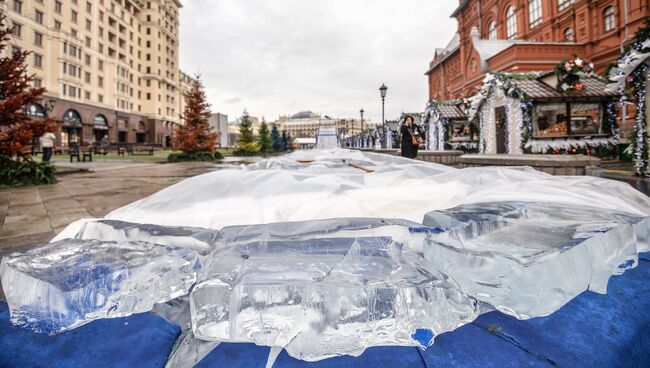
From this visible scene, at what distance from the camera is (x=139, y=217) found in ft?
5.46

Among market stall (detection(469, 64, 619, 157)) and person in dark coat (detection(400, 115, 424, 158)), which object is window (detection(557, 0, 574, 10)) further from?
person in dark coat (detection(400, 115, 424, 158))

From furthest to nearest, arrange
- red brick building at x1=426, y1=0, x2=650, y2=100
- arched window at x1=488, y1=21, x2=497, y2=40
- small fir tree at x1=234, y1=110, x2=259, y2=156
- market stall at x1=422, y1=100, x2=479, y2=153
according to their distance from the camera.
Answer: arched window at x1=488, y1=21, x2=497, y2=40 < small fir tree at x1=234, y1=110, x2=259, y2=156 < red brick building at x1=426, y1=0, x2=650, y2=100 < market stall at x1=422, y1=100, x2=479, y2=153

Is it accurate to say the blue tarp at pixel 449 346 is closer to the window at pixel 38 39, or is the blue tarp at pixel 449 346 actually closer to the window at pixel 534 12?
the window at pixel 534 12

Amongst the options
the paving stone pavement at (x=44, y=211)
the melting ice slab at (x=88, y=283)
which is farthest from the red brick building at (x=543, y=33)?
the paving stone pavement at (x=44, y=211)

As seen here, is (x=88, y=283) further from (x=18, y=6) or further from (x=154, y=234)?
(x=18, y=6)

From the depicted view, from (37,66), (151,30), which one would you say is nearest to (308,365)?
(37,66)

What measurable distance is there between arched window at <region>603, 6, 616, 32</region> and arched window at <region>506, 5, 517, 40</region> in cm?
787

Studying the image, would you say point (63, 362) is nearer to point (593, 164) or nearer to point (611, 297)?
point (611, 297)

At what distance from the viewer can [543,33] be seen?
21.7 metres

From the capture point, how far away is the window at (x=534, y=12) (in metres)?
22.4

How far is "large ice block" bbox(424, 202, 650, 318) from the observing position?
1.07m

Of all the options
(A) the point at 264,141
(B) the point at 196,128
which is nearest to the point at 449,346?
(B) the point at 196,128

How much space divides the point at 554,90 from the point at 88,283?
1260 cm

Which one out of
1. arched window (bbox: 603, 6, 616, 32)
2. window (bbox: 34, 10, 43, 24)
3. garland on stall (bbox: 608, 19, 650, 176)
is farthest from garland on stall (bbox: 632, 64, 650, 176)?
window (bbox: 34, 10, 43, 24)
